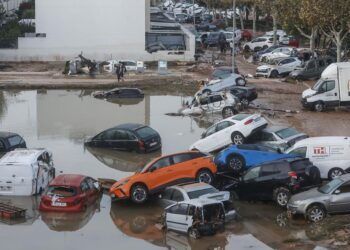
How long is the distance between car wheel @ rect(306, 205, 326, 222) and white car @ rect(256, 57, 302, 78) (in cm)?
3299

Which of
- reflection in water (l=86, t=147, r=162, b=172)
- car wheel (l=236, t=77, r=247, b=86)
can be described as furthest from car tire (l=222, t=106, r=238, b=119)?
reflection in water (l=86, t=147, r=162, b=172)

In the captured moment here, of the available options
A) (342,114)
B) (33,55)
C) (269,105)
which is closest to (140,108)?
(269,105)

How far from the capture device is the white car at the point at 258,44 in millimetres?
66875

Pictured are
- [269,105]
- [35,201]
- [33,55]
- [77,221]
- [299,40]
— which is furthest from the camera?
[299,40]

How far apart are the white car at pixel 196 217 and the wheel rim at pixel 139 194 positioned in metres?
2.82

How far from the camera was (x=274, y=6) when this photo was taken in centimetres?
5575

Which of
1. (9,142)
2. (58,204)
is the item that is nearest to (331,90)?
(9,142)

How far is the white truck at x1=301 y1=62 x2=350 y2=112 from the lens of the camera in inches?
1400

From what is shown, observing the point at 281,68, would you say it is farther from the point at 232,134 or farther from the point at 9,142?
the point at 9,142

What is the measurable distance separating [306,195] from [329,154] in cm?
355

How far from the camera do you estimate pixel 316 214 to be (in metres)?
18.7

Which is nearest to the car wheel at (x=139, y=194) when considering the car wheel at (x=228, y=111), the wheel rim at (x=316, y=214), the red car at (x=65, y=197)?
the red car at (x=65, y=197)

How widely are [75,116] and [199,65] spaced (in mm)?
22355

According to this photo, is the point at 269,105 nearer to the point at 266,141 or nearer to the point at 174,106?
the point at 174,106
